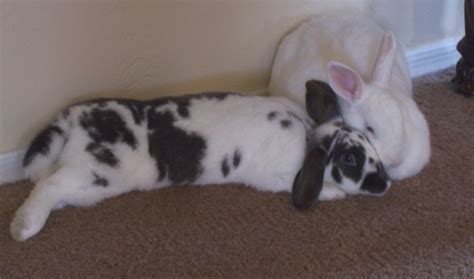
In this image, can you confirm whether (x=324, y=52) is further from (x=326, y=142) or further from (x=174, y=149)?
(x=174, y=149)

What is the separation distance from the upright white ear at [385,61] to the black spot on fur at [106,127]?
2.18ft

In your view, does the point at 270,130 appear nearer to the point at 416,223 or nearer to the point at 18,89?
the point at 416,223

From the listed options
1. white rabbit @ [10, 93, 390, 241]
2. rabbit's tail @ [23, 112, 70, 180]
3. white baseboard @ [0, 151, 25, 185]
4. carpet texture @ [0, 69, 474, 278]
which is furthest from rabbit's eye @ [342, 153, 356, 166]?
white baseboard @ [0, 151, 25, 185]

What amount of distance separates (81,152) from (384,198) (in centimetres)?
79

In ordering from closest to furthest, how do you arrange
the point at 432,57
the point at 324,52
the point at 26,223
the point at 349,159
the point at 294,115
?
the point at 26,223 → the point at 349,159 → the point at 294,115 → the point at 324,52 → the point at 432,57

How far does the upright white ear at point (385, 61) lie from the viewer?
4.89ft

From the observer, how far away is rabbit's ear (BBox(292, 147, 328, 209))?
1.38 m

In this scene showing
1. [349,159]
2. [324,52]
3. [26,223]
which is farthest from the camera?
[324,52]

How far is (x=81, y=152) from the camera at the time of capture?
142 cm

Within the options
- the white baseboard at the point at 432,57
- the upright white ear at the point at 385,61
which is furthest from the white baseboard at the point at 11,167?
the white baseboard at the point at 432,57

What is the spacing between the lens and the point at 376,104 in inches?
56.3

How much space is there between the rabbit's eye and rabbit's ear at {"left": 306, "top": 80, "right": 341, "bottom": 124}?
123 millimetres

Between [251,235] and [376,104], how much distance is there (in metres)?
0.46

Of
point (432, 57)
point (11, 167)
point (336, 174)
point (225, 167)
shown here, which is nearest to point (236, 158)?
point (225, 167)
